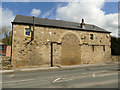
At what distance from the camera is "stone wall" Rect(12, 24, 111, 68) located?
513 inches

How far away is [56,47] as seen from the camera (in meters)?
14.8

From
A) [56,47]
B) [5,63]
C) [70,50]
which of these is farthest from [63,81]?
[5,63]

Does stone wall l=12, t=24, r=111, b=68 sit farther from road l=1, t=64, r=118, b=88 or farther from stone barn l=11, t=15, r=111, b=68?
road l=1, t=64, r=118, b=88

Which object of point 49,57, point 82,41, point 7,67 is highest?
point 82,41

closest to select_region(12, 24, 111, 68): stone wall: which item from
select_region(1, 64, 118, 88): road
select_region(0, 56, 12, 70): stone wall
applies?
select_region(0, 56, 12, 70): stone wall

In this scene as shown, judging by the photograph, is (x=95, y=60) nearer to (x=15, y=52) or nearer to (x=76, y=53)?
(x=76, y=53)

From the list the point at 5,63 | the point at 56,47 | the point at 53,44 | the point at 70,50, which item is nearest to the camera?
the point at 5,63

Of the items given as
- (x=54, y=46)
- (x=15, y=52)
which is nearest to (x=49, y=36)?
(x=54, y=46)

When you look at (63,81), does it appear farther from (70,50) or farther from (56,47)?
(70,50)

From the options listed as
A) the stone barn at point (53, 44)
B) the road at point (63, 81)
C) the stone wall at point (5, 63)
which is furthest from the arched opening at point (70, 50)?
the stone wall at point (5, 63)

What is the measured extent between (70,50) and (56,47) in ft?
9.48

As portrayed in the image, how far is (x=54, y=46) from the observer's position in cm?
1471

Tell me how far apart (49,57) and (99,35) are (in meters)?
12.2

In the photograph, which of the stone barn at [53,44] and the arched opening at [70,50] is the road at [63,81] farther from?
the arched opening at [70,50]
